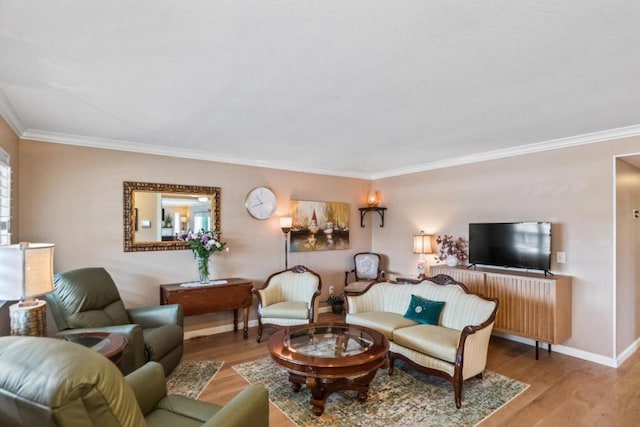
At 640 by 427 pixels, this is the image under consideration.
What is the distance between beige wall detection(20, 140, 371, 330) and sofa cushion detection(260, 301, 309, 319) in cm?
A: 82

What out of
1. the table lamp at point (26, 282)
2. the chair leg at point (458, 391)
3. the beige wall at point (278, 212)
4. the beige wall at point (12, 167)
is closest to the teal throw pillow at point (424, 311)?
the chair leg at point (458, 391)

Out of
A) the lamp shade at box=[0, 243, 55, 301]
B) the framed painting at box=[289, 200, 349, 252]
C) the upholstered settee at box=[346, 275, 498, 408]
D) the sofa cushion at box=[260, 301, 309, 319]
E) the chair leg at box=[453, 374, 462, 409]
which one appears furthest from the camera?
the framed painting at box=[289, 200, 349, 252]

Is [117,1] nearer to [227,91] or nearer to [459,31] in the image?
[227,91]

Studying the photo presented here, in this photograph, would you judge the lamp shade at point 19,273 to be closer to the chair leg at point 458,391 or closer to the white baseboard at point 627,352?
the chair leg at point 458,391

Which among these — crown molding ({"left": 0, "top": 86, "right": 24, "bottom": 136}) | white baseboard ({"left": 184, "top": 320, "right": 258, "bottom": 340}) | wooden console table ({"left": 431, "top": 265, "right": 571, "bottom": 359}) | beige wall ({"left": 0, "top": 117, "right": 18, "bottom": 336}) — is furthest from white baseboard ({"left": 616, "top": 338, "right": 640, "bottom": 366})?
crown molding ({"left": 0, "top": 86, "right": 24, "bottom": 136})

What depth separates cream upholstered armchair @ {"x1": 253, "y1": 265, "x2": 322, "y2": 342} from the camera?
4.12 metres

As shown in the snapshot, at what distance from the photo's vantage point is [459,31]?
1737 millimetres

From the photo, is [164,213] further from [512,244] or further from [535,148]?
[535,148]

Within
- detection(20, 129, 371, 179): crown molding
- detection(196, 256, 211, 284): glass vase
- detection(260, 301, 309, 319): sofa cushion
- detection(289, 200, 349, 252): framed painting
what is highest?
detection(20, 129, 371, 179): crown molding

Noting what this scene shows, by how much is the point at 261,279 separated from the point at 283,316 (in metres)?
1.02

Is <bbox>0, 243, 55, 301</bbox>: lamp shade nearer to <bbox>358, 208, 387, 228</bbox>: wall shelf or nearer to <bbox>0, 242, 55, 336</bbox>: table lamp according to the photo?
<bbox>0, 242, 55, 336</bbox>: table lamp

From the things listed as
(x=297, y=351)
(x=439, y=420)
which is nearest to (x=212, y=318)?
(x=297, y=351)

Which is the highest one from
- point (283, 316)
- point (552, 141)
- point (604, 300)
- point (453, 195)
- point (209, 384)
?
point (552, 141)

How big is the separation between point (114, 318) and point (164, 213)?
140 cm
